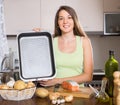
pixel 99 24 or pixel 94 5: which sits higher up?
pixel 94 5

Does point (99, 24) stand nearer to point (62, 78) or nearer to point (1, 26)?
point (1, 26)

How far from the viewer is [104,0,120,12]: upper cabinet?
3166mm

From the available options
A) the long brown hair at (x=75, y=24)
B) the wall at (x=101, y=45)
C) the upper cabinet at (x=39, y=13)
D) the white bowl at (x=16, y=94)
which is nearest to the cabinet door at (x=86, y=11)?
the upper cabinet at (x=39, y=13)

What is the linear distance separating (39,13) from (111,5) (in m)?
0.86

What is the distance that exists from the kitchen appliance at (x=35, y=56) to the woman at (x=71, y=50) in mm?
201

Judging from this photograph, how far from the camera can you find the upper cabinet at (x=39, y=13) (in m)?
3.18

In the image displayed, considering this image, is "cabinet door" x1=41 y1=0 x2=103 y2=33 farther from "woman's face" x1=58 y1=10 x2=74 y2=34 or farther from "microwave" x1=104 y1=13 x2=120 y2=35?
"woman's face" x1=58 y1=10 x2=74 y2=34

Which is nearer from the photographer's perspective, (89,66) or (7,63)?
(89,66)

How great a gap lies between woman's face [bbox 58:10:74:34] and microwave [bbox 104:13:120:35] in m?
1.57

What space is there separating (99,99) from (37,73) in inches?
14.4

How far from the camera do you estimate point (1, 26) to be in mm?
2699

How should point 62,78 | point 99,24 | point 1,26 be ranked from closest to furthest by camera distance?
1. point 62,78
2. point 1,26
3. point 99,24

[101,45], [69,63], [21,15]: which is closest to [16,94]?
[69,63]

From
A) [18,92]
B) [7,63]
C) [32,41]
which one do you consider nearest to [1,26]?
[7,63]
